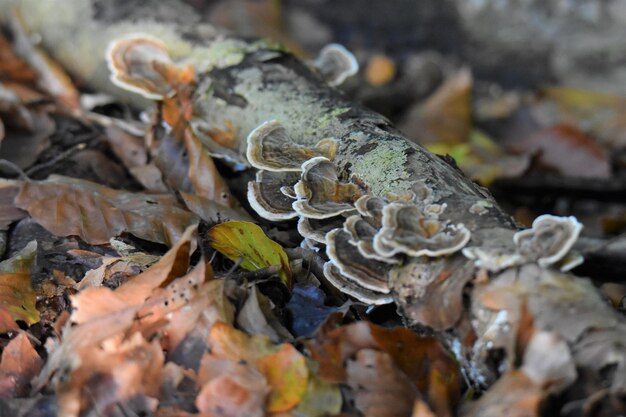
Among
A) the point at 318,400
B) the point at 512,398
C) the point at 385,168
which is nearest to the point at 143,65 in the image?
the point at 385,168

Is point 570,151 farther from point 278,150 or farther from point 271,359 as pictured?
point 271,359

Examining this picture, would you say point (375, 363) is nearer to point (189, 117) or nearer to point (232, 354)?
point (232, 354)

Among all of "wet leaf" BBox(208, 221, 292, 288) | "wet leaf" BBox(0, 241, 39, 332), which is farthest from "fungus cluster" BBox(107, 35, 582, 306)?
"wet leaf" BBox(0, 241, 39, 332)

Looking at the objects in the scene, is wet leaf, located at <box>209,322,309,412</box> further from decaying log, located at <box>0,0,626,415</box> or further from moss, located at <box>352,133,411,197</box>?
moss, located at <box>352,133,411,197</box>

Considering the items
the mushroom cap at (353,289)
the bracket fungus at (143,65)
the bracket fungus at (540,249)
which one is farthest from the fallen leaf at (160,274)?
the bracket fungus at (143,65)

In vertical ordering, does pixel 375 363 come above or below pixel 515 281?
below

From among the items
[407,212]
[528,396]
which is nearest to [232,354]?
[407,212]
